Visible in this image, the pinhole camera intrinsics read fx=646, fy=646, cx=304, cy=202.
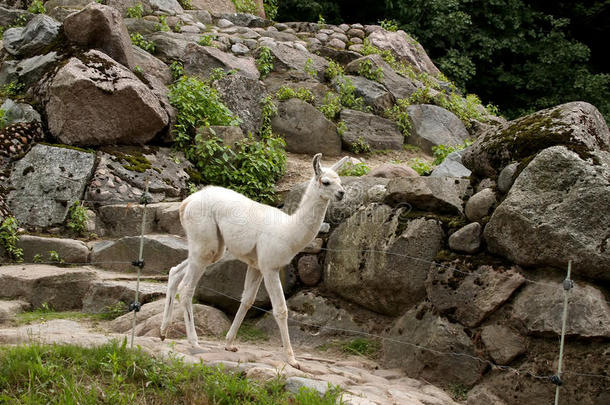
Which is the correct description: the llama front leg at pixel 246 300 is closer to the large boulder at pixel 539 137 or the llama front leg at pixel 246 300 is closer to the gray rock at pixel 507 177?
the gray rock at pixel 507 177

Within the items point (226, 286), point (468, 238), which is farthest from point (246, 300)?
point (468, 238)

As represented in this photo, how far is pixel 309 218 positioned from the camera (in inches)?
229

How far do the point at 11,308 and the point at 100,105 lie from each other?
383 centimetres

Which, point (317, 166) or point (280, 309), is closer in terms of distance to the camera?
point (317, 166)

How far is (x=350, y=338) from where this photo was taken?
23.7 feet

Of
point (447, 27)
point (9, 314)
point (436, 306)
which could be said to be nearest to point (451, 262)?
point (436, 306)

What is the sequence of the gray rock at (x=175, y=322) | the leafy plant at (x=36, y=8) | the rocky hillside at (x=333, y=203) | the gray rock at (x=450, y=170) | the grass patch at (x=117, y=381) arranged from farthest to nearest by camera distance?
the leafy plant at (x=36, y=8)
the gray rock at (x=450, y=170)
the gray rock at (x=175, y=322)
the rocky hillside at (x=333, y=203)
the grass patch at (x=117, y=381)

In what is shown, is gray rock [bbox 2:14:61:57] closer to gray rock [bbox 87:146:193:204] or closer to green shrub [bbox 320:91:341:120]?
gray rock [bbox 87:146:193:204]

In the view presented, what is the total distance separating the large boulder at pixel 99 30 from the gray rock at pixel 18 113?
1590 mm

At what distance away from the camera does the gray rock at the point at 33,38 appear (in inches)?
449

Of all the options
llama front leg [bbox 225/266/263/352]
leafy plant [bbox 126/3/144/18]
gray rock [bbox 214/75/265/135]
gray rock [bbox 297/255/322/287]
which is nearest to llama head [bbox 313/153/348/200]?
llama front leg [bbox 225/266/263/352]

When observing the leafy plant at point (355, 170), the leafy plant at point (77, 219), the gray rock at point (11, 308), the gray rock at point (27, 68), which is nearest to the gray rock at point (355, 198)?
the leafy plant at point (355, 170)

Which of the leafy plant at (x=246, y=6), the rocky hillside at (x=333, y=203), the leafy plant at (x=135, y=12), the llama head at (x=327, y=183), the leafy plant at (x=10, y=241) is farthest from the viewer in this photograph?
the leafy plant at (x=246, y=6)

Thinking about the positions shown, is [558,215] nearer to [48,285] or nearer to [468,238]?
[468,238]
